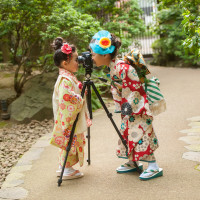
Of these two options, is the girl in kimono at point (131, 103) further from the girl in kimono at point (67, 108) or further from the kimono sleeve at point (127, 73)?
the girl in kimono at point (67, 108)

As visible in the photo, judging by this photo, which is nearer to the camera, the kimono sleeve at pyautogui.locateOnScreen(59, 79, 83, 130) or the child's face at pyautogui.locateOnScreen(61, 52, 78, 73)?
the kimono sleeve at pyautogui.locateOnScreen(59, 79, 83, 130)

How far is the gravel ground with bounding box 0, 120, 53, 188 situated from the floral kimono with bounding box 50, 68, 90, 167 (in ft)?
3.37

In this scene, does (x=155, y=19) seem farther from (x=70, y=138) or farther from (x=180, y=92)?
(x=70, y=138)

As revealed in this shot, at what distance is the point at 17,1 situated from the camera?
6148 millimetres

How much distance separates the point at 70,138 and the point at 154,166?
91 cm

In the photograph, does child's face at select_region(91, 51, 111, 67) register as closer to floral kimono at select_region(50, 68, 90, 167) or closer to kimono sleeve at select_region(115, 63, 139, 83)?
kimono sleeve at select_region(115, 63, 139, 83)

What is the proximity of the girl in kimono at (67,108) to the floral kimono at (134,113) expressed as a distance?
17.0 inches

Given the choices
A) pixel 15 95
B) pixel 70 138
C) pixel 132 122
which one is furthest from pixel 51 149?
pixel 15 95

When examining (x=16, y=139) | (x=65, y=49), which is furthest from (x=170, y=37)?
(x=65, y=49)

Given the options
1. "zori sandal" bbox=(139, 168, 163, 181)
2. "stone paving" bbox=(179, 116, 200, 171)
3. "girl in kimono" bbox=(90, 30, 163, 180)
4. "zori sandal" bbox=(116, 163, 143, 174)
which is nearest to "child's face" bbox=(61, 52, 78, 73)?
"girl in kimono" bbox=(90, 30, 163, 180)

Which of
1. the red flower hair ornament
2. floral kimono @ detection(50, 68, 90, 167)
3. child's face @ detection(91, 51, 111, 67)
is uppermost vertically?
the red flower hair ornament

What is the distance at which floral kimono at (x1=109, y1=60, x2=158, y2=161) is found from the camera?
3.32 m

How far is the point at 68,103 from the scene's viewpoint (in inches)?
136

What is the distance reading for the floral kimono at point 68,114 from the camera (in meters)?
3.44
